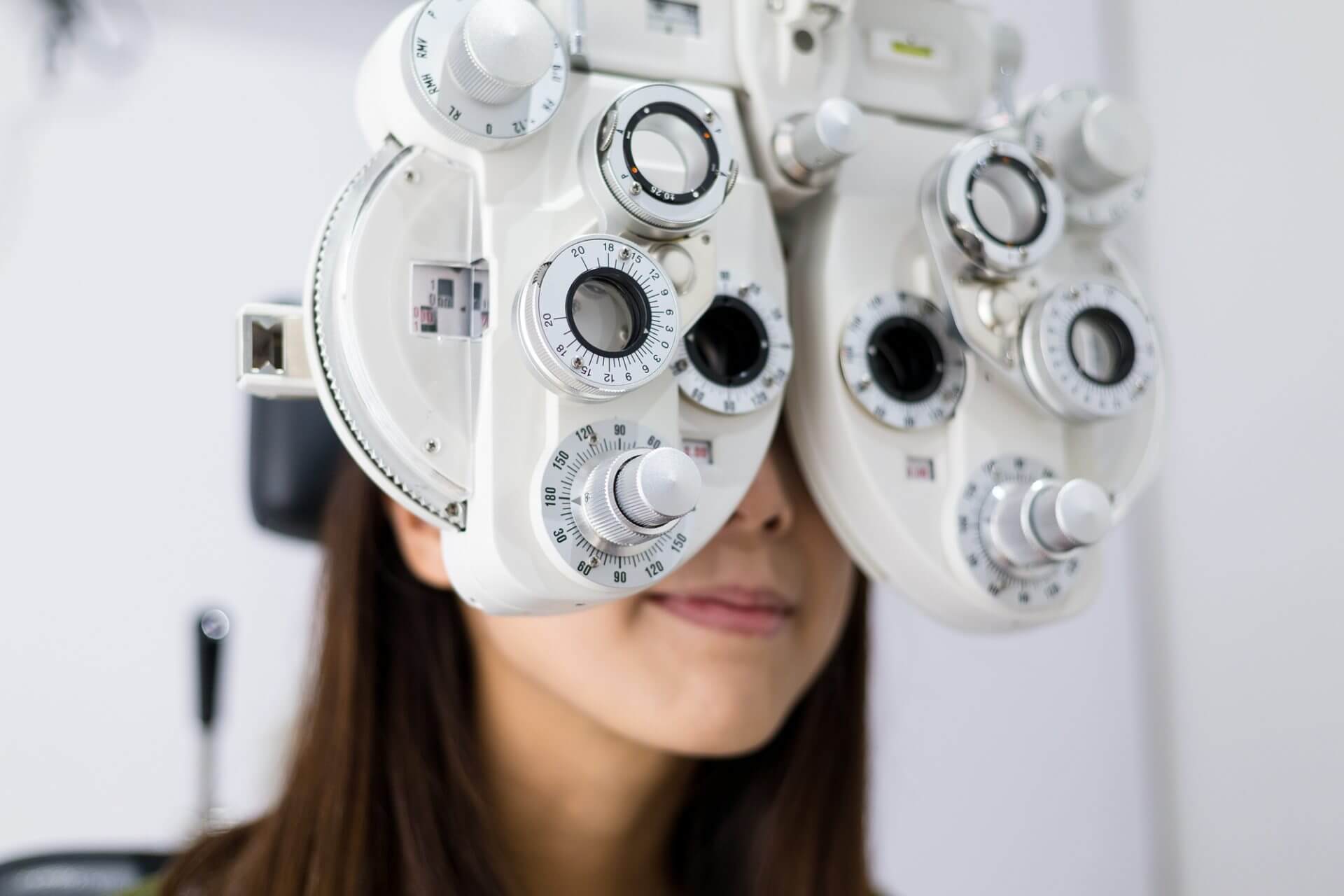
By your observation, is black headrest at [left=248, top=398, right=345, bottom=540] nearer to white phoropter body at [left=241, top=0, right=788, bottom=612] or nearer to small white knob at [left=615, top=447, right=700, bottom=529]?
white phoropter body at [left=241, top=0, right=788, bottom=612]

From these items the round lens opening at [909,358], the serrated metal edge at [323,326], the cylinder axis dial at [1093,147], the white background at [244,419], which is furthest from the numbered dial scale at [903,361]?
the white background at [244,419]

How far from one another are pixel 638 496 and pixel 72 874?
23.7 inches

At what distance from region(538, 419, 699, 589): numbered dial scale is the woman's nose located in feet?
0.51

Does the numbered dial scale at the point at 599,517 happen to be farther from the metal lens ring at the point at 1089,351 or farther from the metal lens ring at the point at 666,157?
the metal lens ring at the point at 1089,351

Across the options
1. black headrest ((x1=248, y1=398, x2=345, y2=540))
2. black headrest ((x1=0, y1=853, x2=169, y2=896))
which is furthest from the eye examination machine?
black headrest ((x1=0, y1=853, x2=169, y2=896))

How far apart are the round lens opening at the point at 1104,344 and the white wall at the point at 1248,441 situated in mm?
551

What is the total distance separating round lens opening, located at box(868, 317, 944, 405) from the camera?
576mm

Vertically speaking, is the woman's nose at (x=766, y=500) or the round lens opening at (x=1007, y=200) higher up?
the round lens opening at (x=1007, y=200)

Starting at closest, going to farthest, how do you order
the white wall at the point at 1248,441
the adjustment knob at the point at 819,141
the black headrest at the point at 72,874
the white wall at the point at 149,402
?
the adjustment knob at the point at 819,141, the black headrest at the point at 72,874, the white wall at the point at 1248,441, the white wall at the point at 149,402

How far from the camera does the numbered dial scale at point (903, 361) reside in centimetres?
56

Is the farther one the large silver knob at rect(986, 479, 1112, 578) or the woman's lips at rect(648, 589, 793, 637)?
the woman's lips at rect(648, 589, 793, 637)

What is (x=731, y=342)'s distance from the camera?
0.55 m

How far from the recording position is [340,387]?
0.50 metres

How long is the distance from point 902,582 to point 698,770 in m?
0.38
